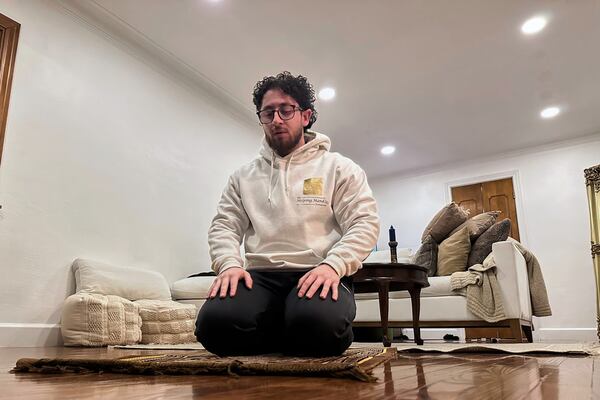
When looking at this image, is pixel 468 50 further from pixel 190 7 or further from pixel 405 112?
pixel 190 7

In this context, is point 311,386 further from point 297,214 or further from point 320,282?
point 297,214

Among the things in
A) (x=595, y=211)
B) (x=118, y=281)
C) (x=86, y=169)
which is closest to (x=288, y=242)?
(x=118, y=281)

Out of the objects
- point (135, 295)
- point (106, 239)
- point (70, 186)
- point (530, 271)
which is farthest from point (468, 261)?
point (70, 186)

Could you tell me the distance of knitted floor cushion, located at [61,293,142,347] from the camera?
2664mm

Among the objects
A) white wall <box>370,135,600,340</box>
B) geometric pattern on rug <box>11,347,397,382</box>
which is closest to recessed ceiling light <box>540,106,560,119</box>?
white wall <box>370,135,600,340</box>

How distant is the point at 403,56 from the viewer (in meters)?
4.07

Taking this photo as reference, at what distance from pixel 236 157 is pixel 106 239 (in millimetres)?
1948

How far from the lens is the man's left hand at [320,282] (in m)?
1.26

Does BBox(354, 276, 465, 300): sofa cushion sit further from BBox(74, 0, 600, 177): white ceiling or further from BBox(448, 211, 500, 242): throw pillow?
BBox(74, 0, 600, 177): white ceiling

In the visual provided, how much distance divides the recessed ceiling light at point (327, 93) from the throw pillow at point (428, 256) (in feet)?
5.77

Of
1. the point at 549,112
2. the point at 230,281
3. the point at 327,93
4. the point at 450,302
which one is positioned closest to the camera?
the point at 230,281

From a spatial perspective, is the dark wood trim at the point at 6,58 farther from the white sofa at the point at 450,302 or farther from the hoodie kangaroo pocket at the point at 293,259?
the hoodie kangaroo pocket at the point at 293,259

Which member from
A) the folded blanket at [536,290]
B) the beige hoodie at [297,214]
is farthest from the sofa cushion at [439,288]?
the beige hoodie at [297,214]

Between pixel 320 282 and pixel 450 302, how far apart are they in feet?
7.50
